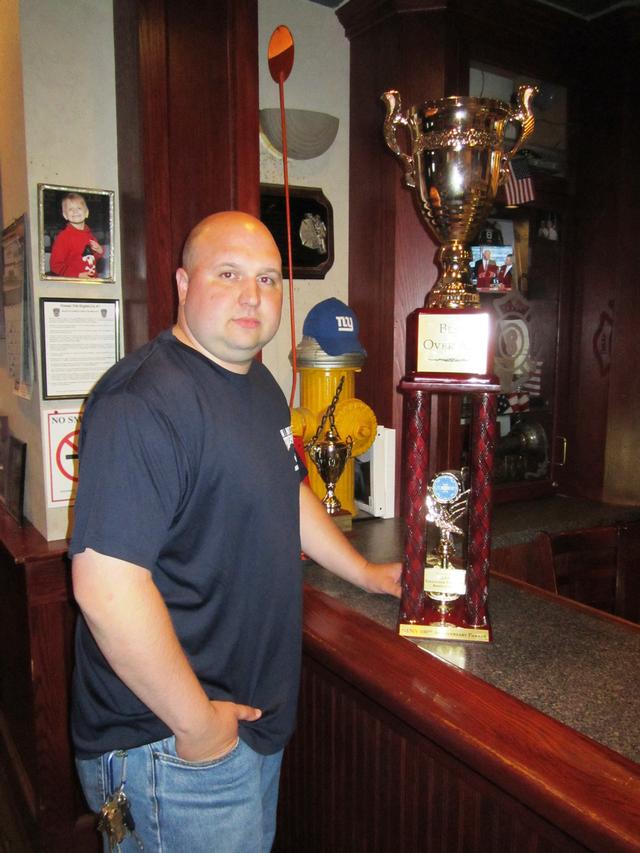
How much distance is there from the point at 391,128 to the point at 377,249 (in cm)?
71

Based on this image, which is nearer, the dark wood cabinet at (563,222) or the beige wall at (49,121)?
the beige wall at (49,121)

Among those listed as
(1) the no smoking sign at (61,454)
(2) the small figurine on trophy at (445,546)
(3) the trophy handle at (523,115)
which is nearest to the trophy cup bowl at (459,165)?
(3) the trophy handle at (523,115)

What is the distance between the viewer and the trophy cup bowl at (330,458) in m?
1.67

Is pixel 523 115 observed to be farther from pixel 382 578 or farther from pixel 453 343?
pixel 382 578

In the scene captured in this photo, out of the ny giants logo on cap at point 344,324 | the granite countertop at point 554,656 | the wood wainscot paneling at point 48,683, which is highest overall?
the ny giants logo on cap at point 344,324

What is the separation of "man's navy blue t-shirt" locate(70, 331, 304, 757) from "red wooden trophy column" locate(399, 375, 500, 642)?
0.21m

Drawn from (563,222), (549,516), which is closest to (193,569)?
(549,516)

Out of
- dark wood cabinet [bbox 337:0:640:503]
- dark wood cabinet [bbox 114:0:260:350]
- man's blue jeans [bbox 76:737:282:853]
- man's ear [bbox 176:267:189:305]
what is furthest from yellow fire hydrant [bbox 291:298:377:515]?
man's blue jeans [bbox 76:737:282:853]

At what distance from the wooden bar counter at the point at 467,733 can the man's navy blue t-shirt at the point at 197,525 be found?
165mm

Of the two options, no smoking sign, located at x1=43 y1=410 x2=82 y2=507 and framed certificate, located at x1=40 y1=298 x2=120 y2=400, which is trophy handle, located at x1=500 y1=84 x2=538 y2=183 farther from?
no smoking sign, located at x1=43 y1=410 x2=82 y2=507

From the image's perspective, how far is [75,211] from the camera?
59.5 inches

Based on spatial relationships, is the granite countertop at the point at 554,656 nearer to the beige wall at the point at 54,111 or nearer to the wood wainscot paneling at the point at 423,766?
the wood wainscot paneling at the point at 423,766

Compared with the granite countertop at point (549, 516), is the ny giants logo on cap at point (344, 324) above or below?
above

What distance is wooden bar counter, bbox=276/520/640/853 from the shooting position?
2.51 ft
